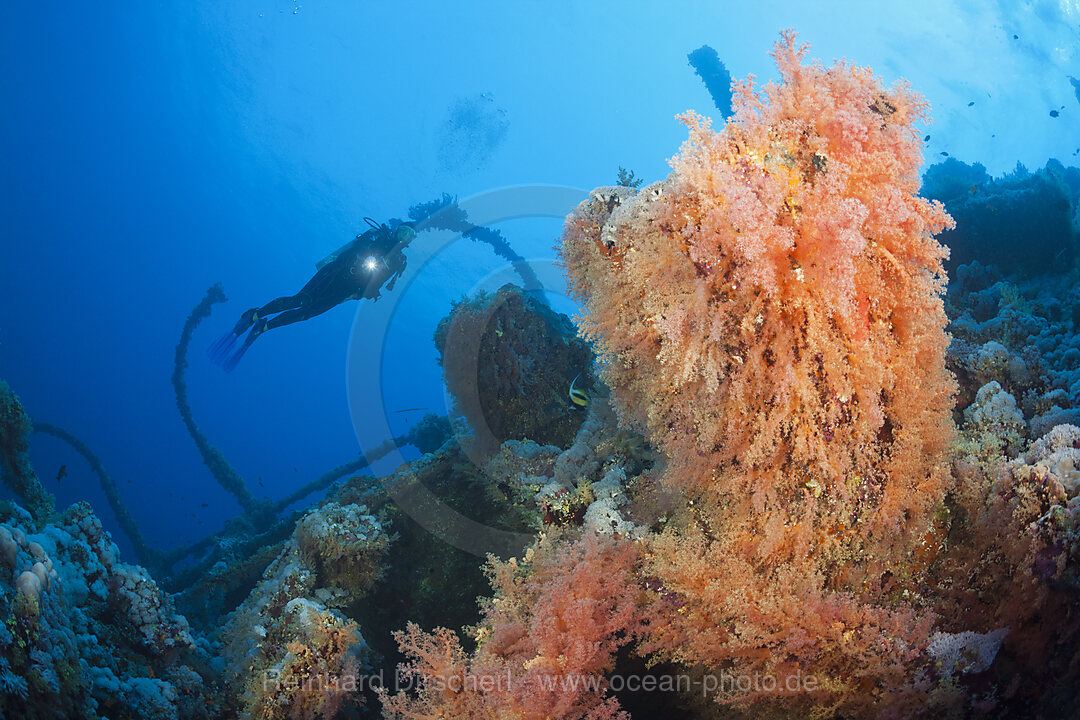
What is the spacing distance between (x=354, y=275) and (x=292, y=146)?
6463 cm

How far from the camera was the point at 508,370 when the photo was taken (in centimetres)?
698

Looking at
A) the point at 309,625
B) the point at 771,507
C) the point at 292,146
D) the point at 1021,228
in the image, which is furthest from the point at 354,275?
the point at 292,146

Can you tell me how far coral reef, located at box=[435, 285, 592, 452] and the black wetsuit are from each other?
3.76 meters

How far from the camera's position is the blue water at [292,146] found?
138 feet

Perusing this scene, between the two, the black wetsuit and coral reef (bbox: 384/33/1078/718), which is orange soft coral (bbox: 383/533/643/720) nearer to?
coral reef (bbox: 384/33/1078/718)

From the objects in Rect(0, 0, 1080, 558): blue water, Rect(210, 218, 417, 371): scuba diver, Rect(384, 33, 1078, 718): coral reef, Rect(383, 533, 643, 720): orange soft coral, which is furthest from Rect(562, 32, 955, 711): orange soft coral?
Rect(0, 0, 1080, 558): blue water

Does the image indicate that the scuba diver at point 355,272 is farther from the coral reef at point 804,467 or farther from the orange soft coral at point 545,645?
the orange soft coral at point 545,645

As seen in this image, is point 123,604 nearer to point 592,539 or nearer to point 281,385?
point 592,539

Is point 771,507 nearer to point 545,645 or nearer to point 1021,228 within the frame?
point 545,645

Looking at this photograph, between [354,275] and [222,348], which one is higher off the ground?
[222,348]

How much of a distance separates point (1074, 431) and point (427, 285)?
82.0 metres

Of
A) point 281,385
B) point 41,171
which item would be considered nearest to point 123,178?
point 41,171

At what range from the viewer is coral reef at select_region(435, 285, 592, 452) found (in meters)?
6.96

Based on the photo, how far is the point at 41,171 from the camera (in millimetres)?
41969
